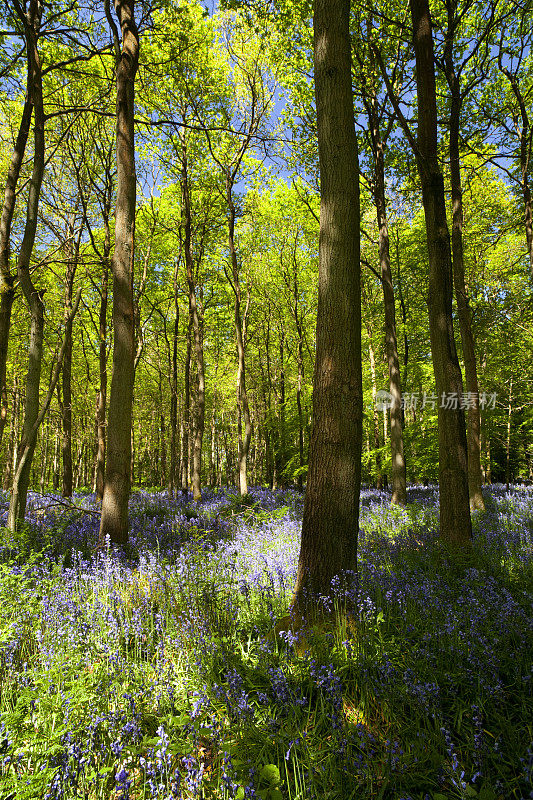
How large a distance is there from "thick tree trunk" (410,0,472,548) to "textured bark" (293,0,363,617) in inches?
117

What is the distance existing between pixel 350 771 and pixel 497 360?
19388mm

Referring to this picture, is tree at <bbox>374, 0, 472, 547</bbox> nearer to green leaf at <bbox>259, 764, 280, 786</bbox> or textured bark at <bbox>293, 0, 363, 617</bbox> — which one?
textured bark at <bbox>293, 0, 363, 617</bbox>

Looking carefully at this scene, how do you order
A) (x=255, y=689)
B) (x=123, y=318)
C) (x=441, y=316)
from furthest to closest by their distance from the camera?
(x=441, y=316) < (x=123, y=318) < (x=255, y=689)

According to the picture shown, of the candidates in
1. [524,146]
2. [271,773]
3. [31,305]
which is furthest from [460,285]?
[271,773]

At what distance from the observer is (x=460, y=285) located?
30.7ft

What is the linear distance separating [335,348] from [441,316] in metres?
3.40

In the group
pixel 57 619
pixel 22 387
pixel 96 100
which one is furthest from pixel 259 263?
pixel 57 619

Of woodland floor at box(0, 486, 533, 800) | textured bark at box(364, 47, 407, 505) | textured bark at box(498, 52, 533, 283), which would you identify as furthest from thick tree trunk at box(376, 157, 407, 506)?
woodland floor at box(0, 486, 533, 800)

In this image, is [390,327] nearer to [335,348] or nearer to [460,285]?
[460,285]

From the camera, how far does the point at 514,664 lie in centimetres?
283

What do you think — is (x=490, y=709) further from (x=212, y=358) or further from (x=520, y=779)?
(x=212, y=358)

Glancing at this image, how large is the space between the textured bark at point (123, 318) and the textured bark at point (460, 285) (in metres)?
6.60

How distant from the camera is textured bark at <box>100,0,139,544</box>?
5711mm

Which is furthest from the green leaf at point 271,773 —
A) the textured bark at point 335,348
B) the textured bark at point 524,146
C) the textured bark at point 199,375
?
the textured bark at point 524,146
